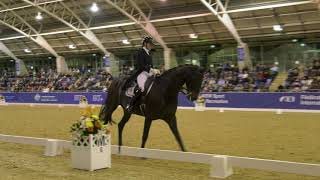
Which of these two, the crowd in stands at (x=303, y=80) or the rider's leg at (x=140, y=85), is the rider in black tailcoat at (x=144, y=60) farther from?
the crowd in stands at (x=303, y=80)

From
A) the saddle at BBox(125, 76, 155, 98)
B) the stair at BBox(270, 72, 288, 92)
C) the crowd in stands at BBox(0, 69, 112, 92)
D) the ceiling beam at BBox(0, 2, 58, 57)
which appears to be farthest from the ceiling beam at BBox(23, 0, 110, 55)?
the saddle at BBox(125, 76, 155, 98)

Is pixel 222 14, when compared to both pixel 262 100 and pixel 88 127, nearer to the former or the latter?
pixel 262 100

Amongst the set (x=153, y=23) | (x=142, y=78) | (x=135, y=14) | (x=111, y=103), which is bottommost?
(x=111, y=103)

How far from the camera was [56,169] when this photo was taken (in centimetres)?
852

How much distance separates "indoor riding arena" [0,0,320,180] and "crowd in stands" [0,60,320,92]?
130 mm

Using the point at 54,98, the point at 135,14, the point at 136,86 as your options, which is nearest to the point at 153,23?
the point at 135,14

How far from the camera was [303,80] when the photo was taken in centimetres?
2403

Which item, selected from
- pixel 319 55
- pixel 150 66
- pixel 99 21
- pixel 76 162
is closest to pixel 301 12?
pixel 319 55

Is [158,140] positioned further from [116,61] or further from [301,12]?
[116,61]

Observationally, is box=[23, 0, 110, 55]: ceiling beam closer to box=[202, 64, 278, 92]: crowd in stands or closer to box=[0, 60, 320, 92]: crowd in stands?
box=[0, 60, 320, 92]: crowd in stands

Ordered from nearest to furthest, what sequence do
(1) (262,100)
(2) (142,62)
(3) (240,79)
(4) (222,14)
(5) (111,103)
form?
(2) (142,62) < (5) (111,103) < (1) (262,100) < (3) (240,79) < (4) (222,14)

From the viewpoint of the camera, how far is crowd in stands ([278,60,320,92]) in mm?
22453

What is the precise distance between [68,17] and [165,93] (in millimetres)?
31459

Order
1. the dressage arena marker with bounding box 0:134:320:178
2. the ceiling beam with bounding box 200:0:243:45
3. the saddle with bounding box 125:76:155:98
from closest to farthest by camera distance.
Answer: the dressage arena marker with bounding box 0:134:320:178 → the saddle with bounding box 125:76:155:98 → the ceiling beam with bounding box 200:0:243:45
